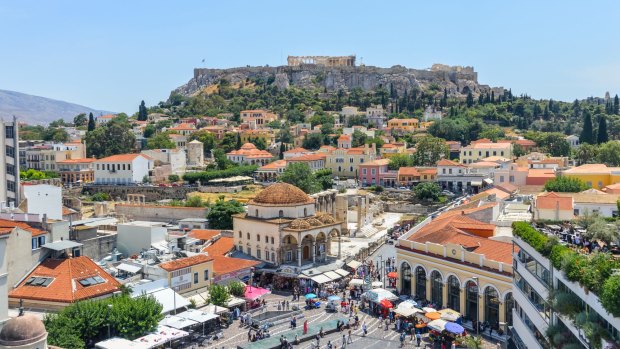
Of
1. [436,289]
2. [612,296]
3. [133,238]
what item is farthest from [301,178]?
[612,296]

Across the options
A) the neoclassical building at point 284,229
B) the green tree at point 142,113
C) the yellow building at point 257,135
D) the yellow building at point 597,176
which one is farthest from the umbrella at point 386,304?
the green tree at point 142,113

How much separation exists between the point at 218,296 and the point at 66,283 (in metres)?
6.90

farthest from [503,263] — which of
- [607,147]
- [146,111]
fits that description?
[146,111]

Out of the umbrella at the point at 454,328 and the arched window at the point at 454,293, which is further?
the arched window at the point at 454,293

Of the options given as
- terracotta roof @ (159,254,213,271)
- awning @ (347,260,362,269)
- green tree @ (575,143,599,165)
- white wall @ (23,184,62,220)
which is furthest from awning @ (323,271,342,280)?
green tree @ (575,143,599,165)

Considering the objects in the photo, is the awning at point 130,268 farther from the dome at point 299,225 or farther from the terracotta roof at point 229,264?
the dome at point 299,225

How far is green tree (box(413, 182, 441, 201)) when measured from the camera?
244 ft

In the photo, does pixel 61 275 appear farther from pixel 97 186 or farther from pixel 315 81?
pixel 315 81

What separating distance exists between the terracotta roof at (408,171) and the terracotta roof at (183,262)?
50.8m

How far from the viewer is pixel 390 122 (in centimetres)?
11581

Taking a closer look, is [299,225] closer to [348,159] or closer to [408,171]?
[408,171]

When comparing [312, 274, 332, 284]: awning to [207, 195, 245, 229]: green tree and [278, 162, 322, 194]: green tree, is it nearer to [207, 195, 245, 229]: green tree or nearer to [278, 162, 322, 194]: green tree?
[207, 195, 245, 229]: green tree

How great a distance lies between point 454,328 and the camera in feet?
90.3

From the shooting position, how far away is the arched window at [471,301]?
102 ft
